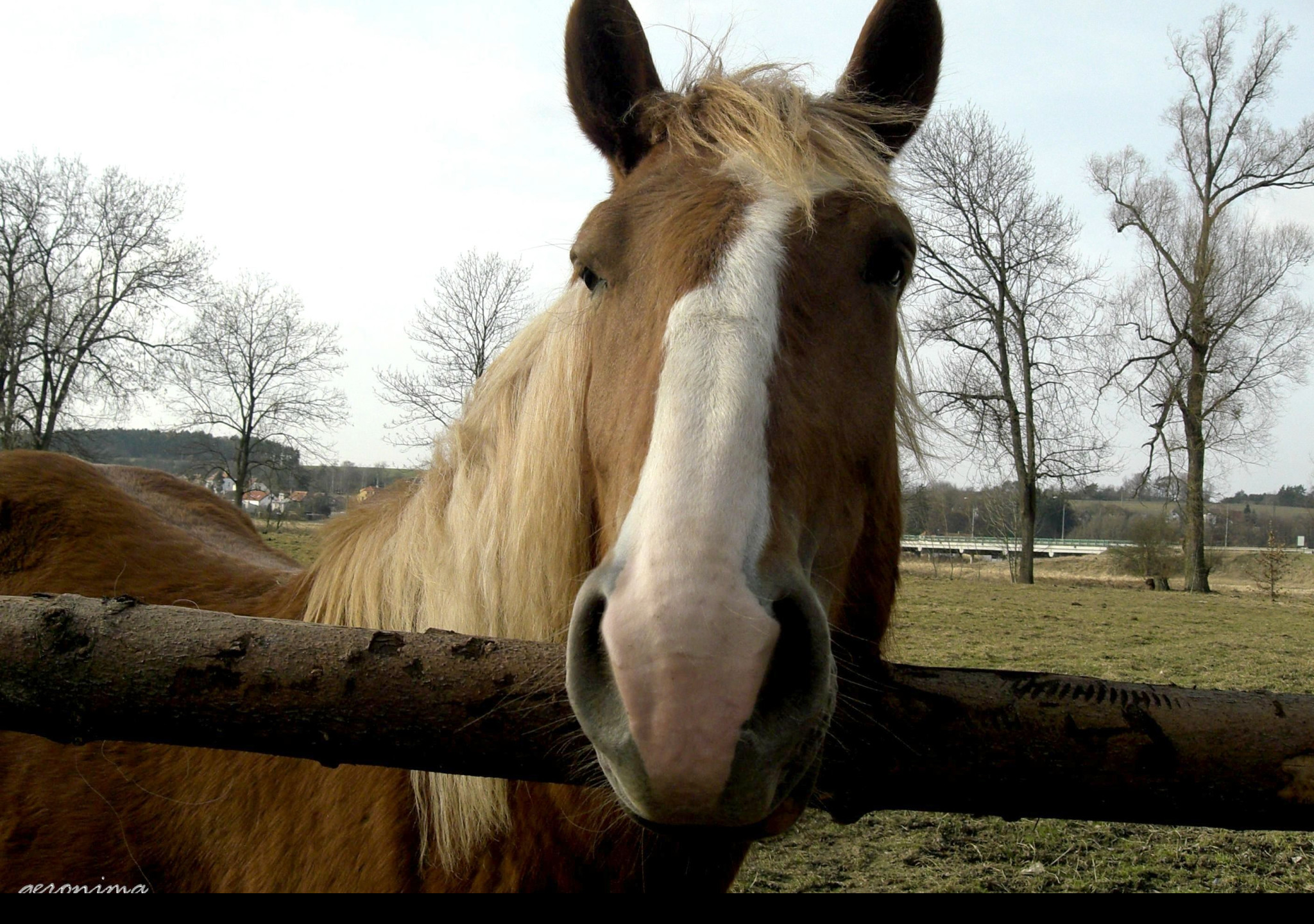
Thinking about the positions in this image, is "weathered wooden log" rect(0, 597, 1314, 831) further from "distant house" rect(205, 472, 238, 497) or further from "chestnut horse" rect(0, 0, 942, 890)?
"distant house" rect(205, 472, 238, 497)

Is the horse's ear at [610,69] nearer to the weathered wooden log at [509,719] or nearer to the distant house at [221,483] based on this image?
the weathered wooden log at [509,719]

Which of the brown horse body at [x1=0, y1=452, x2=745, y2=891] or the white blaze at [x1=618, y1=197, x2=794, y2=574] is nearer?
the white blaze at [x1=618, y1=197, x2=794, y2=574]

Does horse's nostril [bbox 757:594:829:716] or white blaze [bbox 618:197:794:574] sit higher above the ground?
white blaze [bbox 618:197:794:574]

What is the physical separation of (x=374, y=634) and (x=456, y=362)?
81.9 ft

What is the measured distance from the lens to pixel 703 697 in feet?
3.57

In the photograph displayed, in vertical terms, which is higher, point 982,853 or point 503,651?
point 503,651

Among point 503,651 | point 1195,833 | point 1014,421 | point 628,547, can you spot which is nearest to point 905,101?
point 628,547

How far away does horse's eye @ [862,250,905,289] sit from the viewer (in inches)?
74.2

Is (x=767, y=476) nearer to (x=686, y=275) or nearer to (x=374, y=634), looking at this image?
(x=686, y=275)

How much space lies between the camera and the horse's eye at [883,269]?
1.89 metres

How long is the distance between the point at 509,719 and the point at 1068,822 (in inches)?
175

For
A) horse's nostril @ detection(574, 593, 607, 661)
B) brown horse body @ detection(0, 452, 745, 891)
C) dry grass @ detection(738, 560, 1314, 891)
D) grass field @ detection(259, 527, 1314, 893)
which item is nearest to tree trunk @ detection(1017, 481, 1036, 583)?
grass field @ detection(259, 527, 1314, 893)

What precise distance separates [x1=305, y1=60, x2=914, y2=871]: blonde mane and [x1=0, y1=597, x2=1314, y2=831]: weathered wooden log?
573 millimetres

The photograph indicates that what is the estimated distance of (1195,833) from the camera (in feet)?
13.8
